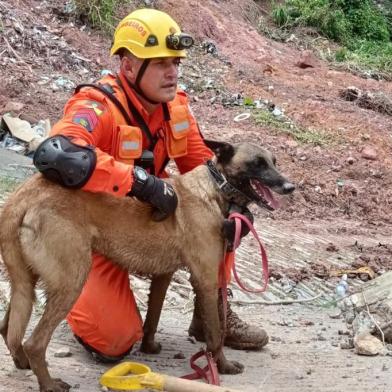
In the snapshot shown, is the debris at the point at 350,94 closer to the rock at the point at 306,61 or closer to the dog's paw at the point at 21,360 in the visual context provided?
the rock at the point at 306,61

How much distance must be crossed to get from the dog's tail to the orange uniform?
37 centimetres

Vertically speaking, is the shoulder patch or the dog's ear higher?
the shoulder patch

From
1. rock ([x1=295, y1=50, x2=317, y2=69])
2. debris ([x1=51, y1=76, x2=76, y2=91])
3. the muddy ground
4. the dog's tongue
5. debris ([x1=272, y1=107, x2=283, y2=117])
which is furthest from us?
rock ([x1=295, y1=50, x2=317, y2=69])

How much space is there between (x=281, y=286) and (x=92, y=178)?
112 inches

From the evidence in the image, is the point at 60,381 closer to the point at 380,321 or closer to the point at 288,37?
the point at 380,321

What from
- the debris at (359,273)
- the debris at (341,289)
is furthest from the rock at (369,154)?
the debris at (341,289)

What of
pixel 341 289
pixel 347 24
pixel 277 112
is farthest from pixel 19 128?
pixel 347 24

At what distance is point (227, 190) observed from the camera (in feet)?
14.0

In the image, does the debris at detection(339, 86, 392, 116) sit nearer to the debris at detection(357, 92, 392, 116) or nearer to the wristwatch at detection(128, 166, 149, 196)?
the debris at detection(357, 92, 392, 116)

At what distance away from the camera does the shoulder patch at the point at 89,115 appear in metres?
4.02

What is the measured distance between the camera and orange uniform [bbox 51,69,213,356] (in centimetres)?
395

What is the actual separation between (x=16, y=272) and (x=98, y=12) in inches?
446

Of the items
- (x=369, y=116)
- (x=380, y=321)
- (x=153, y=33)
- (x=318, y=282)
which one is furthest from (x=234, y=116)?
(x=153, y=33)

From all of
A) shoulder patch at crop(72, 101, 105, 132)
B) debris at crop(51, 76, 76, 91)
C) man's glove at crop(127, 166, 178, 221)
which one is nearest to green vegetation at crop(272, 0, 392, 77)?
debris at crop(51, 76, 76, 91)
